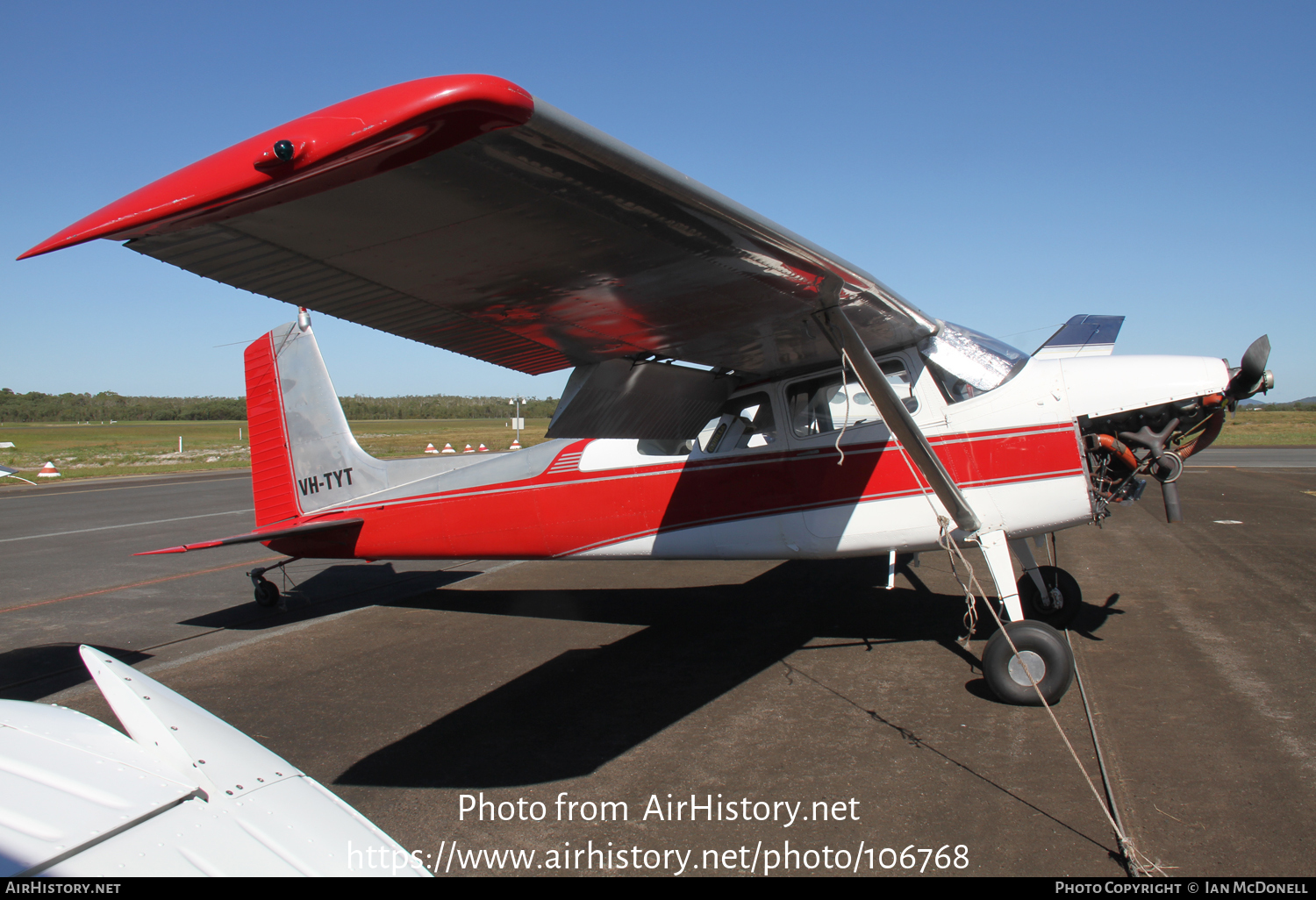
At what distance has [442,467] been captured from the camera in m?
7.23

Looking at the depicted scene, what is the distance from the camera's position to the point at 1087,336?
6.65 m

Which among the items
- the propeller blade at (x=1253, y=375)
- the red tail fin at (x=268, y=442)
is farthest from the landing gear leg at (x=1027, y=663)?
the red tail fin at (x=268, y=442)

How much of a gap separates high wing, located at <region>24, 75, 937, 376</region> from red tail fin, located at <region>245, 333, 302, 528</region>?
426 cm

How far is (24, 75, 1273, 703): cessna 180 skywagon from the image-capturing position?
6.90 ft

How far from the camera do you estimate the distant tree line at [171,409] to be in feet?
312

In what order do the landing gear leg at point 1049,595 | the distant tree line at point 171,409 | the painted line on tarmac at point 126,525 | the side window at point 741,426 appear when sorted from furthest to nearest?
the distant tree line at point 171,409 < the painted line on tarmac at point 126,525 < the landing gear leg at point 1049,595 < the side window at point 741,426

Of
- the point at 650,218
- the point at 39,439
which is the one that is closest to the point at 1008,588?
the point at 650,218

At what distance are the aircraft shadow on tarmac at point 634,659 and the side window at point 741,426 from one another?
5.36 feet

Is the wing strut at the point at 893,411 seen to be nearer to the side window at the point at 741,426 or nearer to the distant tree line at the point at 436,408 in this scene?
the side window at the point at 741,426

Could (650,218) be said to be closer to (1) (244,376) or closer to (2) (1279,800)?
(2) (1279,800)

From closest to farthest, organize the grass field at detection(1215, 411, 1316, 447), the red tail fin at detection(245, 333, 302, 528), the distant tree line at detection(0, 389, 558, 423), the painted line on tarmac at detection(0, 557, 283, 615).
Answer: the red tail fin at detection(245, 333, 302, 528) → the painted line on tarmac at detection(0, 557, 283, 615) → the grass field at detection(1215, 411, 1316, 447) → the distant tree line at detection(0, 389, 558, 423)

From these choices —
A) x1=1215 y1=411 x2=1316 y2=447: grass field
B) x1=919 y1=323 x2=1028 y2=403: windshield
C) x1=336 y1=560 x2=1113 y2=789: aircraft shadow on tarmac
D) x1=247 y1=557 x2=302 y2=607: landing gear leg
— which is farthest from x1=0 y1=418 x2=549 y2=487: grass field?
x1=1215 y1=411 x2=1316 y2=447: grass field

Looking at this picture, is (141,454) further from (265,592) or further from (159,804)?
(159,804)

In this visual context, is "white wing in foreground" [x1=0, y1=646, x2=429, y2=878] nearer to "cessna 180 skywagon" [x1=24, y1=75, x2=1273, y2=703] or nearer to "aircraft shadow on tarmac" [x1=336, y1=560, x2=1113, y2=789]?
"cessna 180 skywagon" [x1=24, y1=75, x2=1273, y2=703]
